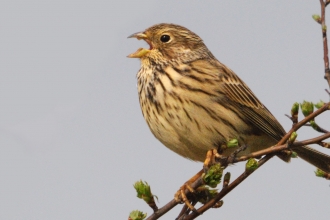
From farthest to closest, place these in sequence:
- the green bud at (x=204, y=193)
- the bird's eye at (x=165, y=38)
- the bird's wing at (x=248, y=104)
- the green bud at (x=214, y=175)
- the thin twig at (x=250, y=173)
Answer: the bird's eye at (x=165, y=38) → the bird's wing at (x=248, y=104) → the green bud at (x=204, y=193) → the green bud at (x=214, y=175) → the thin twig at (x=250, y=173)

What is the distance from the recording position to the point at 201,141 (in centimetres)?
615

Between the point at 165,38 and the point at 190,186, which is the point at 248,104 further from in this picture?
the point at 190,186

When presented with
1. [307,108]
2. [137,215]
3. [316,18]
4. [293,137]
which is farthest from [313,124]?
[137,215]

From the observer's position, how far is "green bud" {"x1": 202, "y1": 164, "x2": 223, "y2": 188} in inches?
173

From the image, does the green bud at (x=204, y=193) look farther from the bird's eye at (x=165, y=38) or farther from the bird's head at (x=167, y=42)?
the bird's eye at (x=165, y=38)

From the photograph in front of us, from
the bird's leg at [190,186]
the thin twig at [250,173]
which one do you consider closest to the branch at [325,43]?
the thin twig at [250,173]

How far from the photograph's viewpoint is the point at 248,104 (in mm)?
6996

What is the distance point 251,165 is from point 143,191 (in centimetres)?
82

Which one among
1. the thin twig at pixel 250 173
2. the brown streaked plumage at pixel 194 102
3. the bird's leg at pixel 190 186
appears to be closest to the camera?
the thin twig at pixel 250 173

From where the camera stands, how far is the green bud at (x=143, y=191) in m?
4.41

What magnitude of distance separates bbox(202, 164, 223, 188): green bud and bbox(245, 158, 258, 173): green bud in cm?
27

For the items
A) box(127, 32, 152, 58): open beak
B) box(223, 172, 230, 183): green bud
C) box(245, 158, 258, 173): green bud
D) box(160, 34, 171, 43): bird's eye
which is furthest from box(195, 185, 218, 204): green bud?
box(160, 34, 171, 43): bird's eye

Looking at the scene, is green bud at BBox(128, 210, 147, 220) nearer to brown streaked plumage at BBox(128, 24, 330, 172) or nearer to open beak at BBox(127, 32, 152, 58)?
brown streaked plumage at BBox(128, 24, 330, 172)

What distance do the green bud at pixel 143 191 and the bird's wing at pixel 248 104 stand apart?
7.85 feet
